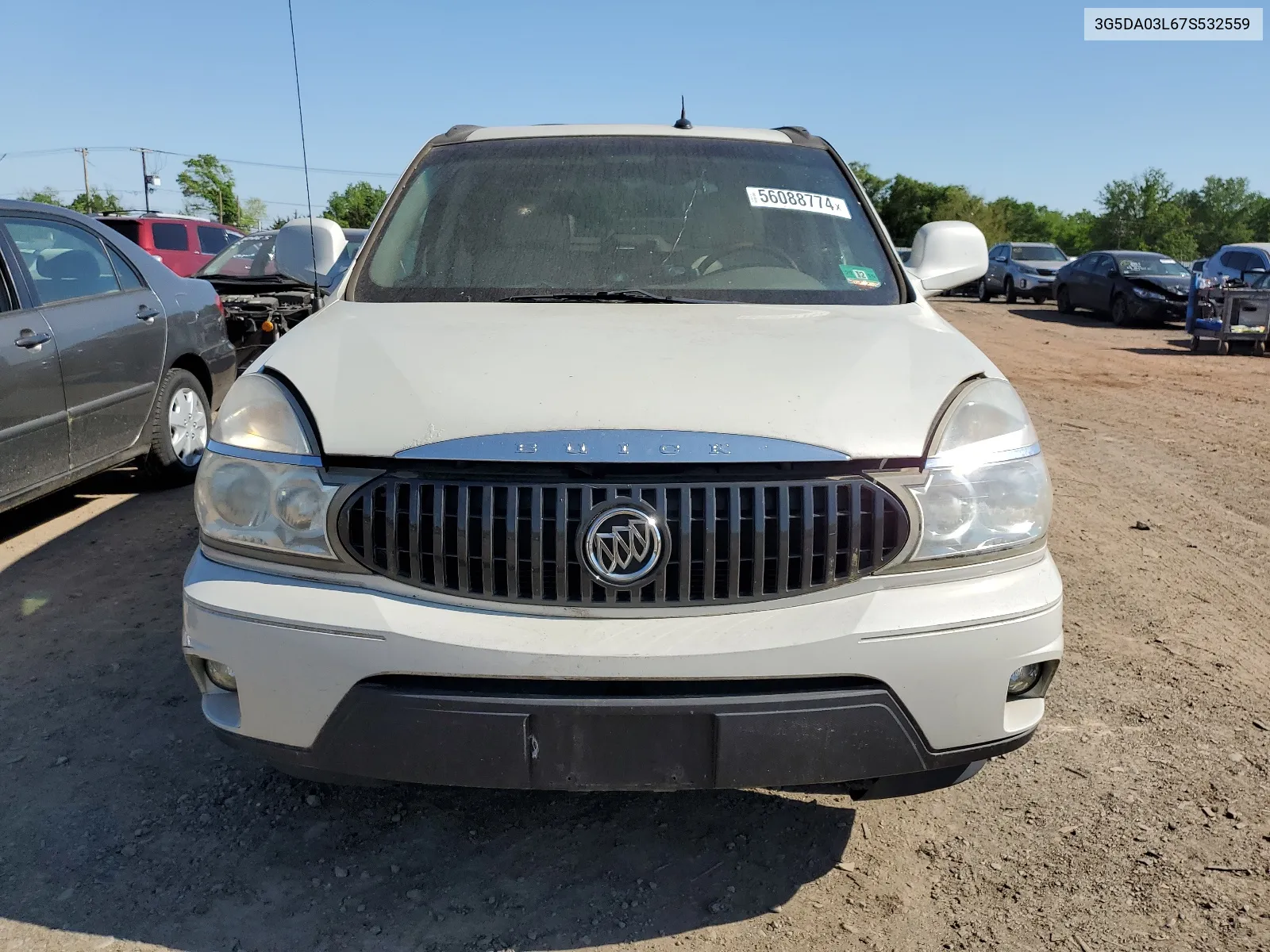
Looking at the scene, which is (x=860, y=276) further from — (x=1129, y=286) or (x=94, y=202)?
(x=94, y=202)

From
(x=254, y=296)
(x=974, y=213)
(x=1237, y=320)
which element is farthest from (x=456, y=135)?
(x=974, y=213)

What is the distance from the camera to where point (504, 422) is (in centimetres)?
207

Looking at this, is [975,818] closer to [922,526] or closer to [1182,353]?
[922,526]

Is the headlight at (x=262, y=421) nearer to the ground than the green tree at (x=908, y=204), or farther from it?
nearer to the ground

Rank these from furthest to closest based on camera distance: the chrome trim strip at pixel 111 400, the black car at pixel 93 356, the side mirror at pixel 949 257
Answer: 1. the chrome trim strip at pixel 111 400
2. the black car at pixel 93 356
3. the side mirror at pixel 949 257

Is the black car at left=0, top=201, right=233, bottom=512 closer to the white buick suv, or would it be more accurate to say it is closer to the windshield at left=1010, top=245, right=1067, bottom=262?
the white buick suv

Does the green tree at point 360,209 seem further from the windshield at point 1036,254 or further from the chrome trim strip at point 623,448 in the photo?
the windshield at point 1036,254

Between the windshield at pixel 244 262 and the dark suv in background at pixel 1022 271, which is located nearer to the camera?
the windshield at pixel 244 262

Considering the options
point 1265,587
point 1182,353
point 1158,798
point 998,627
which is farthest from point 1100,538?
point 1182,353

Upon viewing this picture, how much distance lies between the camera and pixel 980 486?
2139 mm

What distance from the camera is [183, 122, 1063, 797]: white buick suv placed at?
1973 millimetres

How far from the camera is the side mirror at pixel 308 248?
3631mm

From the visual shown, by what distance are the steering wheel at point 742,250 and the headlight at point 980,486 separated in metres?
1.06

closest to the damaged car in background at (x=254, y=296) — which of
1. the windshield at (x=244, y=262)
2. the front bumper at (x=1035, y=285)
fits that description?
the windshield at (x=244, y=262)
